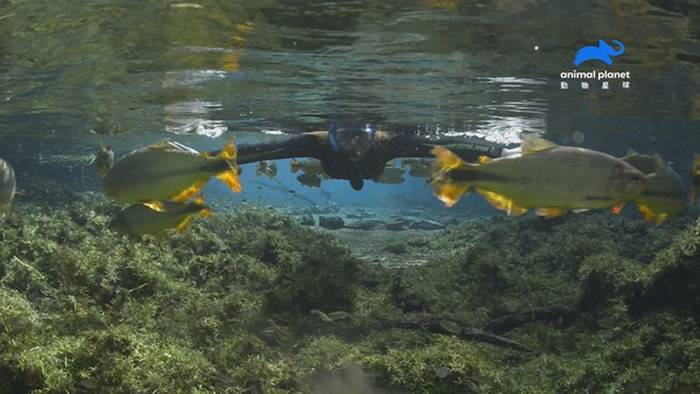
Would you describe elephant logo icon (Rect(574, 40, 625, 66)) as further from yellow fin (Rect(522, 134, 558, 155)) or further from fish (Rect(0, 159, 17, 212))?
fish (Rect(0, 159, 17, 212))

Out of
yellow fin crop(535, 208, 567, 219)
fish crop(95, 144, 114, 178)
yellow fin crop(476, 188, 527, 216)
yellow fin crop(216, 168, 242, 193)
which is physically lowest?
fish crop(95, 144, 114, 178)

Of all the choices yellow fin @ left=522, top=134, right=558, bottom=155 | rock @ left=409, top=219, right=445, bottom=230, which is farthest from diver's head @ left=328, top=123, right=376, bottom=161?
yellow fin @ left=522, top=134, right=558, bottom=155

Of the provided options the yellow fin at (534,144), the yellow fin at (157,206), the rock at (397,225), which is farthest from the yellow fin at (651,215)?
the rock at (397,225)

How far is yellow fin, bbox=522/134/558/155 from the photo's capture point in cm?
418

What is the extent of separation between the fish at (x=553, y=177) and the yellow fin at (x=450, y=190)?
0.02 meters

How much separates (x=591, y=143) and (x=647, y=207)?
4051 centimetres

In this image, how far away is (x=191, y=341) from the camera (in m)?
8.19

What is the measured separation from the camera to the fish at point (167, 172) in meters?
5.11

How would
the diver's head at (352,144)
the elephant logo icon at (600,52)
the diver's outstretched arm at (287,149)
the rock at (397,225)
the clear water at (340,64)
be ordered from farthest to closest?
the rock at (397,225) < the diver's head at (352,144) < the diver's outstretched arm at (287,149) < the elephant logo icon at (600,52) < the clear water at (340,64)

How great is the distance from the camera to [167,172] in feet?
17.1

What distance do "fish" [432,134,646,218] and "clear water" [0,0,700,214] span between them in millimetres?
7311

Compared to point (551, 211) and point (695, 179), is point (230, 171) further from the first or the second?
point (695, 179)

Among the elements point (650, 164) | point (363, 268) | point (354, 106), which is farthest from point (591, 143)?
point (650, 164)

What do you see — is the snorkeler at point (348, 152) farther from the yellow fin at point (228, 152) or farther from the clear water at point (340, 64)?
the yellow fin at point (228, 152)
